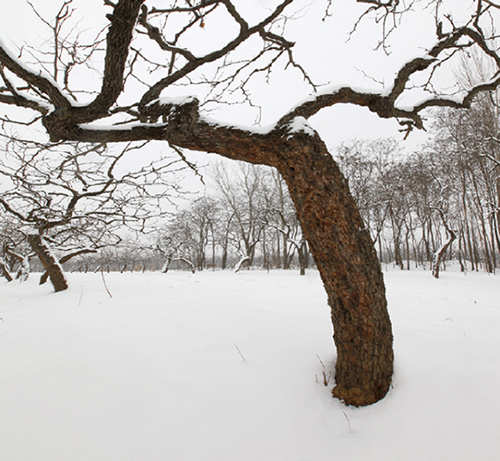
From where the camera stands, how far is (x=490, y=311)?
3.38m

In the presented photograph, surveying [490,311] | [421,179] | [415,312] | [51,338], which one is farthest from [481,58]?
[51,338]

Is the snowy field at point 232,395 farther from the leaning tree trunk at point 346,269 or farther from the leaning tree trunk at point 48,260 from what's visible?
the leaning tree trunk at point 48,260

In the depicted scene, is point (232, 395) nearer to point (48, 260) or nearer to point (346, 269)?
point (346, 269)

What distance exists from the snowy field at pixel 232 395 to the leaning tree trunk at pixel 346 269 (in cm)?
19

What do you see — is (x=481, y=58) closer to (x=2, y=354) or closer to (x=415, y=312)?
(x=415, y=312)

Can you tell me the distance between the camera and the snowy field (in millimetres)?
1269

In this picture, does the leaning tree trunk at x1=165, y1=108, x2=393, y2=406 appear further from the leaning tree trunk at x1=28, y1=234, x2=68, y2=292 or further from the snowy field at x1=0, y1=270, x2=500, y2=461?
the leaning tree trunk at x1=28, y1=234, x2=68, y2=292

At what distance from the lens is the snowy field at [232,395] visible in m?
1.27

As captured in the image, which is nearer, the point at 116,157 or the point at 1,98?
the point at 1,98

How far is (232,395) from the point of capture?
166 centimetres

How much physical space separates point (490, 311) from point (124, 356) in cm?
459

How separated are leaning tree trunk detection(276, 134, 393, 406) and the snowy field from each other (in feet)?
0.61

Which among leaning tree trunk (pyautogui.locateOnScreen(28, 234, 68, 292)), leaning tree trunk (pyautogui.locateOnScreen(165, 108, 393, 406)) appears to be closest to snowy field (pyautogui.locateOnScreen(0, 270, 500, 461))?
leaning tree trunk (pyautogui.locateOnScreen(165, 108, 393, 406))

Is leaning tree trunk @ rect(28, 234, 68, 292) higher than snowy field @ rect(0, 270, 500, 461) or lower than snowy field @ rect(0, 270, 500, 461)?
higher
